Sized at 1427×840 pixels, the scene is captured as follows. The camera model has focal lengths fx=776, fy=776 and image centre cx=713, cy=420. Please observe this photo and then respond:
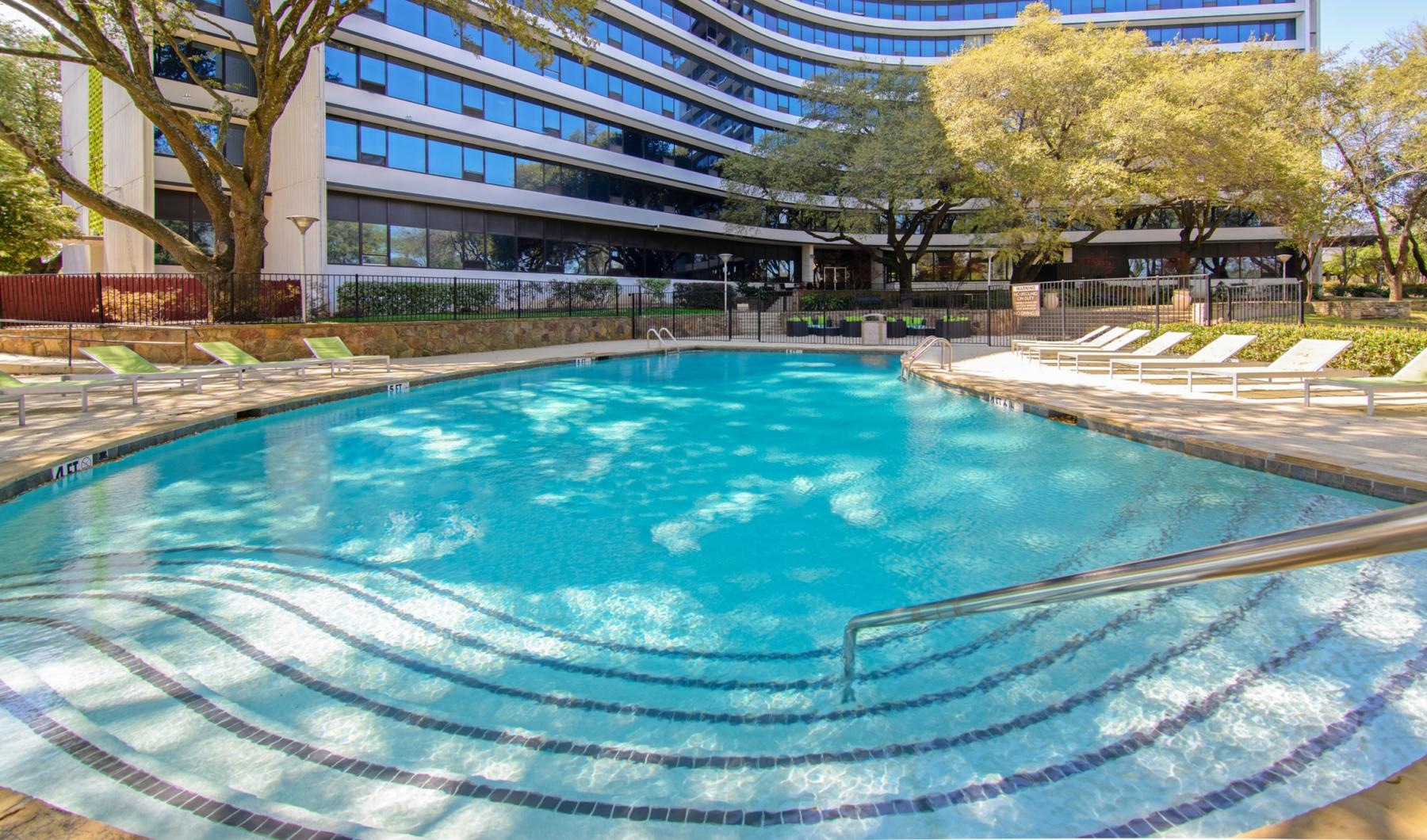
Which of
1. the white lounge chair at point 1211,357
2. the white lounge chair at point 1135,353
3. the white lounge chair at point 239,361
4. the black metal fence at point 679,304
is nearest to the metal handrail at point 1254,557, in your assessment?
the white lounge chair at point 1211,357

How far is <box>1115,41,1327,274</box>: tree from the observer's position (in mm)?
23969

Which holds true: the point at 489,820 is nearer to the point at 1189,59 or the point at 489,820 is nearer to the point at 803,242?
the point at 1189,59

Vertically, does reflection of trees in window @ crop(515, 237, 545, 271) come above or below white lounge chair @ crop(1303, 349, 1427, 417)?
above

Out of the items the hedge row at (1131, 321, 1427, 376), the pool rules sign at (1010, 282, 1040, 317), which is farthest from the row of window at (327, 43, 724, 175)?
the hedge row at (1131, 321, 1427, 376)

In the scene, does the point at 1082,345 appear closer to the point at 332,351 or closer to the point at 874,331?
the point at 874,331

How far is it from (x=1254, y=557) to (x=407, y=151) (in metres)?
31.3

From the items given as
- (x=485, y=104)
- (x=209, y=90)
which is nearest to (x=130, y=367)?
(x=209, y=90)

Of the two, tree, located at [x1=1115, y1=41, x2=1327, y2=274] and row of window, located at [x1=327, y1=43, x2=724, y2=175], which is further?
row of window, located at [x1=327, y1=43, x2=724, y2=175]

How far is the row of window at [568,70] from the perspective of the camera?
27.6 meters

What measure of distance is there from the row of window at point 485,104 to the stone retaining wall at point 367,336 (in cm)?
1116

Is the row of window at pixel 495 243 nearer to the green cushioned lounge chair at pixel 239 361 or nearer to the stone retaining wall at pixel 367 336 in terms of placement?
the stone retaining wall at pixel 367 336

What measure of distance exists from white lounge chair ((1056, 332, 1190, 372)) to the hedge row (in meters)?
1.04

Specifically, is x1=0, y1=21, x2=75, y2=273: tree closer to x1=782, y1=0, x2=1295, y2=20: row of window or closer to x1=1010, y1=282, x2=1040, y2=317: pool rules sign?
x1=1010, y1=282, x2=1040, y2=317: pool rules sign

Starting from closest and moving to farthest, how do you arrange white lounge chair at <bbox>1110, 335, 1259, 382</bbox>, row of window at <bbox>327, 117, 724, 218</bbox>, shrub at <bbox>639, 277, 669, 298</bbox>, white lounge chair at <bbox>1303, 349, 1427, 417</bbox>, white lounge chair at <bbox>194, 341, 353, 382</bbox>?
white lounge chair at <bbox>1303, 349, 1427, 417</bbox>, white lounge chair at <bbox>1110, 335, 1259, 382</bbox>, white lounge chair at <bbox>194, 341, 353, 382</bbox>, row of window at <bbox>327, 117, 724, 218</bbox>, shrub at <bbox>639, 277, 669, 298</bbox>
